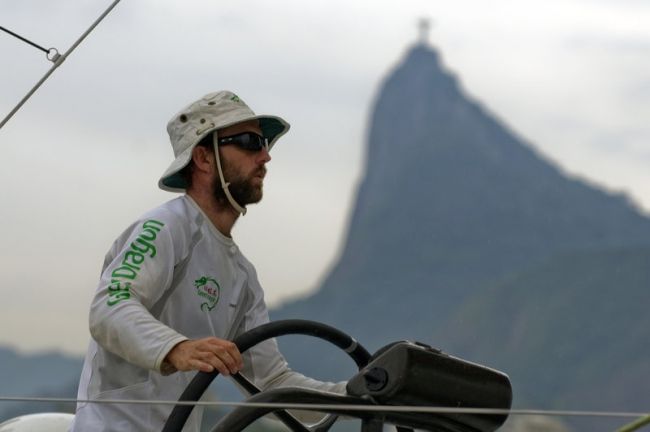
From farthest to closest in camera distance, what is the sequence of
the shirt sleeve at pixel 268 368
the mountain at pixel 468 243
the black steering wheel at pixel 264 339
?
1. the mountain at pixel 468 243
2. the shirt sleeve at pixel 268 368
3. the black steering wheel at pixel 264 339

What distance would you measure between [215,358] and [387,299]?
44920mm

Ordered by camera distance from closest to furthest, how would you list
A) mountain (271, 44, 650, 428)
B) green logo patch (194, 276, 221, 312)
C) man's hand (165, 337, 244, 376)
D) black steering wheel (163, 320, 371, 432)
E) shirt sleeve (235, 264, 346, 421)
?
man's hand (165, 337, 244, 376) → black steering wheel (163, 320, 371, 432) → green logo patch (194, 276, 221, 312) → shirt sleeve (235, 264, 346, 421) → mountain (271, 44, 650, 428)

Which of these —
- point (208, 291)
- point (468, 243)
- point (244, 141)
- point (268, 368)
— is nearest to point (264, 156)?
point (244, 141)

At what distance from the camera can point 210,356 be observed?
2688mm

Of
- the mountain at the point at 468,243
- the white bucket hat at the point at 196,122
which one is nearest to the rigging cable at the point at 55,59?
the white bucket hat at the point at 196,122

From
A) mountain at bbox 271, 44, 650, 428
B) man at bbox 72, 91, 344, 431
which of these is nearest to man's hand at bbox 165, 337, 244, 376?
man at bbox 72, 91, 344, 431

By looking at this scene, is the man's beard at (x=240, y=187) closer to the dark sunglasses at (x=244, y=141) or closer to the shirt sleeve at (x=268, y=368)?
the dark sunglasses at (x=244, y=141)

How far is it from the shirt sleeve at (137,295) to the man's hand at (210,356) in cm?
4

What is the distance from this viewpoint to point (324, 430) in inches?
120

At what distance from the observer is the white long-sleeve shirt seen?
9.21ft

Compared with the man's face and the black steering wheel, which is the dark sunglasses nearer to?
the man's face

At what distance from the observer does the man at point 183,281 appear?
111 inches

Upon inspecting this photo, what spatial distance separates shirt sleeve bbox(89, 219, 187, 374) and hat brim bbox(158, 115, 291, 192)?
0.17 m

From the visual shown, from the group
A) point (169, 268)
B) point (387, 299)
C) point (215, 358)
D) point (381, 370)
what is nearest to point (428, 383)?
point (381, 370)
